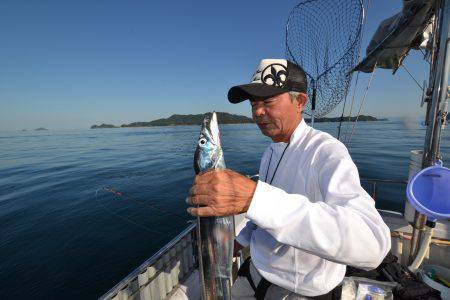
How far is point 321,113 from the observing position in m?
6.54

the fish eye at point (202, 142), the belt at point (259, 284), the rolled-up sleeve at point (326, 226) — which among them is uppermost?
the fish eye at point (202, 142)

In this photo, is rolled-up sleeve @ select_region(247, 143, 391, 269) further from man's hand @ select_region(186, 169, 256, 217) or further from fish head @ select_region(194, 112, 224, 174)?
fish head @ select_region(194, 112, 224, 174)

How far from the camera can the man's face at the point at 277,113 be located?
236cm

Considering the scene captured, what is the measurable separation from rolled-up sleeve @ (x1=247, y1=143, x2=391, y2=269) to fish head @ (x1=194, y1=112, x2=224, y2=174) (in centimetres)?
54

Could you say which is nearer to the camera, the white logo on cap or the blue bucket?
the white logo on cap

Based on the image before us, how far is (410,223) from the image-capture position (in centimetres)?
538

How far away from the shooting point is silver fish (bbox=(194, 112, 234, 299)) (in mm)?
1802

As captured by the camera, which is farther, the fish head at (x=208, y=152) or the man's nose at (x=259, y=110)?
the man's nose at (x=259, y=110)

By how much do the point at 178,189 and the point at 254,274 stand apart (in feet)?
49.6

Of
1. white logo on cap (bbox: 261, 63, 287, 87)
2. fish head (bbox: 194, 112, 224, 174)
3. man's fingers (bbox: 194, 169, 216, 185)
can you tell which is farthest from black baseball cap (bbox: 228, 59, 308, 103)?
man's fingers (bbox: 194, 169, 216, 185)

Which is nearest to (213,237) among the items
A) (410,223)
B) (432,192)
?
(432,192)

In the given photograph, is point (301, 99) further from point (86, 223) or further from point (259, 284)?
point (86, 223)

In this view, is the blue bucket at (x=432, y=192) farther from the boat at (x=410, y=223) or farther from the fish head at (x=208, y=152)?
the fish head at (x=208, y=152)

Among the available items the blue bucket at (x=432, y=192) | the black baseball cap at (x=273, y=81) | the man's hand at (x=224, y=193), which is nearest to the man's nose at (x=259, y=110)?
the black baseball cap at (x=273, y=81)
